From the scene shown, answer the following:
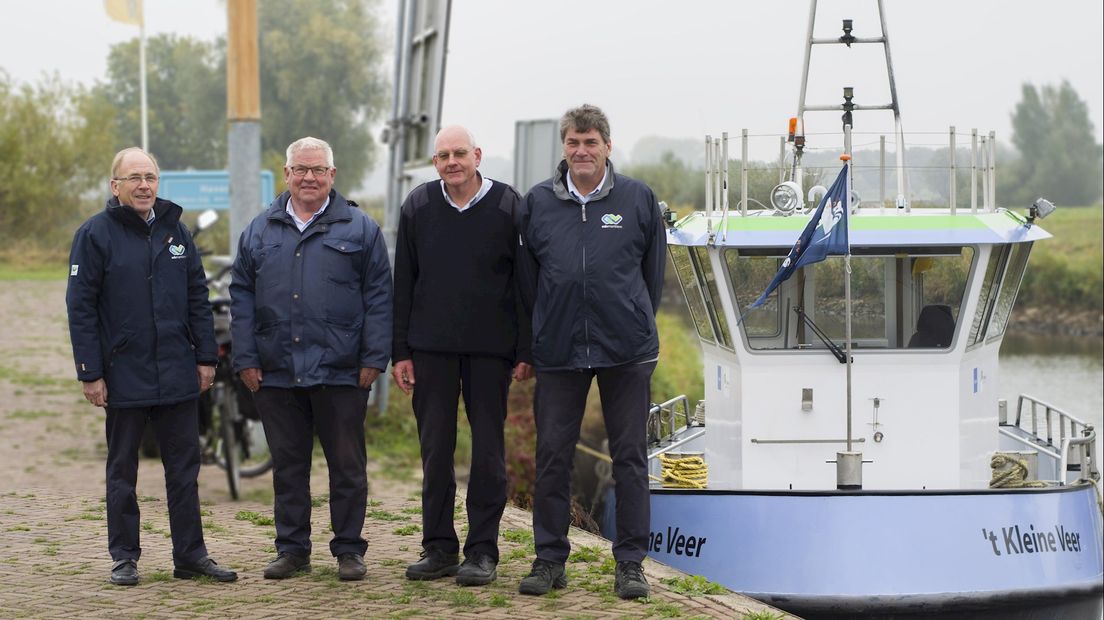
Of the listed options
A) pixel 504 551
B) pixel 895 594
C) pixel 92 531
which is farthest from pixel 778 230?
pixel 92 531

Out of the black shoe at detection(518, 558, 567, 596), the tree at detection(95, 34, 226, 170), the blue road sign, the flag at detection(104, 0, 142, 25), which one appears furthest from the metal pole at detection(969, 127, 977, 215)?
the tree at detection(95, 34, 226, 170)

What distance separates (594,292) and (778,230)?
3250 mm

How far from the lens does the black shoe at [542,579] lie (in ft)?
21.4

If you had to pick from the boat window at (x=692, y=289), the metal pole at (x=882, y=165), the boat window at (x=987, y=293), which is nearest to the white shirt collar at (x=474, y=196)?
the boat window at (x=692, y=289)

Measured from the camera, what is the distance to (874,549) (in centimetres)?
857

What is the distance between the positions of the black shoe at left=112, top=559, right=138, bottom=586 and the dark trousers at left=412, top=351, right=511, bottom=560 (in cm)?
129

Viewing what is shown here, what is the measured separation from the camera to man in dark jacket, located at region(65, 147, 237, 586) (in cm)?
654

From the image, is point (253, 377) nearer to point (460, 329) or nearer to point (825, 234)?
point (460, 329)

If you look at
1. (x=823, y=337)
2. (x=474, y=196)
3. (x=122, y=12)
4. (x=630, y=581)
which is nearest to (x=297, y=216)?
(x=474, y=196)

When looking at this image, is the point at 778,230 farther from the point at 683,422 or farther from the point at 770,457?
the point at 683,422

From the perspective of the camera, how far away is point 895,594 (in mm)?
8523

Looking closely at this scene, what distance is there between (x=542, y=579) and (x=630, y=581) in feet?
1.24

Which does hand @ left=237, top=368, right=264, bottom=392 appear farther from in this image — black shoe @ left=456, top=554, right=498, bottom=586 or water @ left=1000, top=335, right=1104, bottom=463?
water @ left=1000, top=335, right=1104, bottom=463

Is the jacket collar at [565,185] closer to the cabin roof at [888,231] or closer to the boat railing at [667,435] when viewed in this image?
the cabin roof at [888,231]
